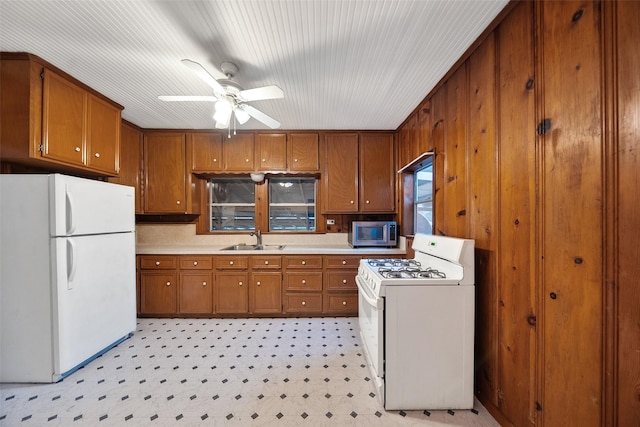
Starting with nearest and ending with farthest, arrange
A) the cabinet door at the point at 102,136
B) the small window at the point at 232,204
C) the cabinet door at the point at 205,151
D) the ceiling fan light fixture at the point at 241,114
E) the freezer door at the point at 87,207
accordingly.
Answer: the freezer door at the point at 87,207
the ceiling fan light fixture at the point at 241,114
the cabinet door at the point at 102,136
the cabinet door at the point at 205,151
the small window at the point at 232,204

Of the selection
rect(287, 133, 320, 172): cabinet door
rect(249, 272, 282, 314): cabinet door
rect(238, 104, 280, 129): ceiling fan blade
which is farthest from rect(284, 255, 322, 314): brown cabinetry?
rect(238, 104, 280, 129): ceiling fan blade

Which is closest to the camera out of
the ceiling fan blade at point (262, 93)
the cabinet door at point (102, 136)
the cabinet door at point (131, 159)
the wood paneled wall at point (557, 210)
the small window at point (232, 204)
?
the wood paneled wall at point (557, 210)

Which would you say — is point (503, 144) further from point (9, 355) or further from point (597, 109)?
point (9, 355)

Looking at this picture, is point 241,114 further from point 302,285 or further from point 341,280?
point 341,280

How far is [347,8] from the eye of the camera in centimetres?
140

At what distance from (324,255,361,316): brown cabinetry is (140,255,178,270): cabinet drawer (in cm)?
194

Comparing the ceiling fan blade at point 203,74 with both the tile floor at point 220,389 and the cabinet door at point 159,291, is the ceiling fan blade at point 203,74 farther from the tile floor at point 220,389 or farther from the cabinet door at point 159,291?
the cabinet door at point 159,291

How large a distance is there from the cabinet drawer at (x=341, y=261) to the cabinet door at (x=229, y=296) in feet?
3.73

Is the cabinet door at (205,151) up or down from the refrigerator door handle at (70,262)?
up

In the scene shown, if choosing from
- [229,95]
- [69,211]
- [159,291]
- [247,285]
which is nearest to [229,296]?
[247,285]

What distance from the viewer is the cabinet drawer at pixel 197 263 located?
3.08m

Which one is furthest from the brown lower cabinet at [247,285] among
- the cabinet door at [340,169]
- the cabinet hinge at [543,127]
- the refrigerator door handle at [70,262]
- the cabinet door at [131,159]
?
the cabinet hinge at [543,127]

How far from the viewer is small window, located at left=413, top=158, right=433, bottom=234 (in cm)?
275

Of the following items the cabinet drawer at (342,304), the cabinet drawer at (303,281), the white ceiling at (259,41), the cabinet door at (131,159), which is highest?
the white ceiling at (259,41)
